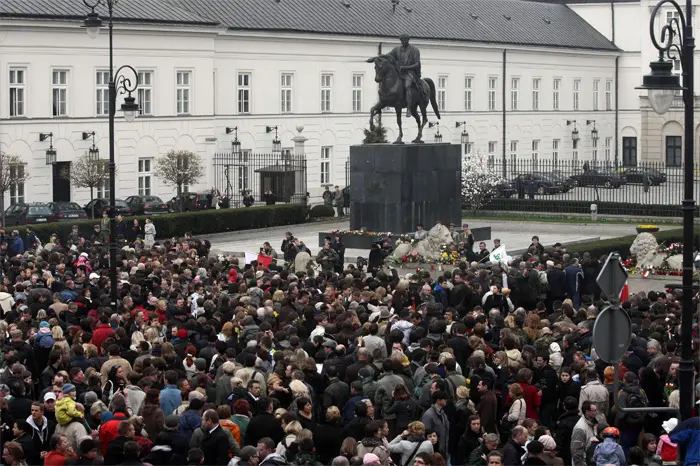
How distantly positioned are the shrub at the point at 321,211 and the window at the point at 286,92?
1104 cm

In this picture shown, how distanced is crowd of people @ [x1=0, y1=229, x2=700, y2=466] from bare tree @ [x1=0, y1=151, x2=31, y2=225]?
25.1 m

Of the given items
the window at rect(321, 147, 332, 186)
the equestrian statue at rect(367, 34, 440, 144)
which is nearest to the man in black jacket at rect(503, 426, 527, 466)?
the equestrian statue at rect(367, 34, 440, 144)

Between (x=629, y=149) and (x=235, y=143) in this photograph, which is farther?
(x=629, y=149)

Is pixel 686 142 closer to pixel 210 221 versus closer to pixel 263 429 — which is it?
pixel 263 429

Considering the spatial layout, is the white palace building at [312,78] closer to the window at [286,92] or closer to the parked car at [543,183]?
the window at [286,92]

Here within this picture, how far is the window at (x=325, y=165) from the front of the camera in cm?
6322

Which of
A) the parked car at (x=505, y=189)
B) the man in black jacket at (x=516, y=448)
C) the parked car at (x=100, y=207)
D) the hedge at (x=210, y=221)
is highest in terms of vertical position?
the parked car at (x=505, y=189)

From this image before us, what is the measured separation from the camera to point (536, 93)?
77.0 metres

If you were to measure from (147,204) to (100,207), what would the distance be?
1552 mm

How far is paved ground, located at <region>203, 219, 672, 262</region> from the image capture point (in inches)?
1684

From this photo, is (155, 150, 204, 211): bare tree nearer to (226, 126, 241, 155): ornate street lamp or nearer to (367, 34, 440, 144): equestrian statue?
(226, 126, 241, 155): ornate street lamp

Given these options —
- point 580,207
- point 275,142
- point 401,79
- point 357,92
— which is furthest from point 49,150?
point 357,92

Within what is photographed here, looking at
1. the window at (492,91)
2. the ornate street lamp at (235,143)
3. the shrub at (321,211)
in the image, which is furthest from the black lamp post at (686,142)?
the window at (492,91)

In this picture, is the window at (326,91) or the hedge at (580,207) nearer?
the hedge at (580,207)
